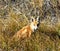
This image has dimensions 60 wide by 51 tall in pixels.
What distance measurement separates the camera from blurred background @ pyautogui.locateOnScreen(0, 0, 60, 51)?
5.96 meters

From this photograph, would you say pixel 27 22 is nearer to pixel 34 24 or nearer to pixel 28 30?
pixel 34 24

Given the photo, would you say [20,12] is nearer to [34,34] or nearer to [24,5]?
[24,5]

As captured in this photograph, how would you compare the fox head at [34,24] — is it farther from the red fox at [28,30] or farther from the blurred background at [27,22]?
the blurred background at [27,22]

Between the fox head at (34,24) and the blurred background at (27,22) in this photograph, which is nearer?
the blurred background at (27,22)

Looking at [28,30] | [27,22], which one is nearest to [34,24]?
[28,30]

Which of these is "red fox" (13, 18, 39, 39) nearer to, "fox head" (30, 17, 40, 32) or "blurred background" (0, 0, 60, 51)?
"fox head" (30, 17, 40, 32)

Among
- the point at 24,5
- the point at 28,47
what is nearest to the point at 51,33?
the point at 28,47

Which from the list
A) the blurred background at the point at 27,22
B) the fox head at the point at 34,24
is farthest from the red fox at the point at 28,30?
the blurred background at the point at 27,22

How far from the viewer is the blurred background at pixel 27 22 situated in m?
5.96

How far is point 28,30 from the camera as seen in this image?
6.19 metres

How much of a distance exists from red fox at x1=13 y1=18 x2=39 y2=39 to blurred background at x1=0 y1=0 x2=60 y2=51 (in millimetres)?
106

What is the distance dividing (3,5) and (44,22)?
4.78ft

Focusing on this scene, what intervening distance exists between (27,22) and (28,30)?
618 millimetres

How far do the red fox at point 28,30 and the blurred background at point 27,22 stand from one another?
106 mm
